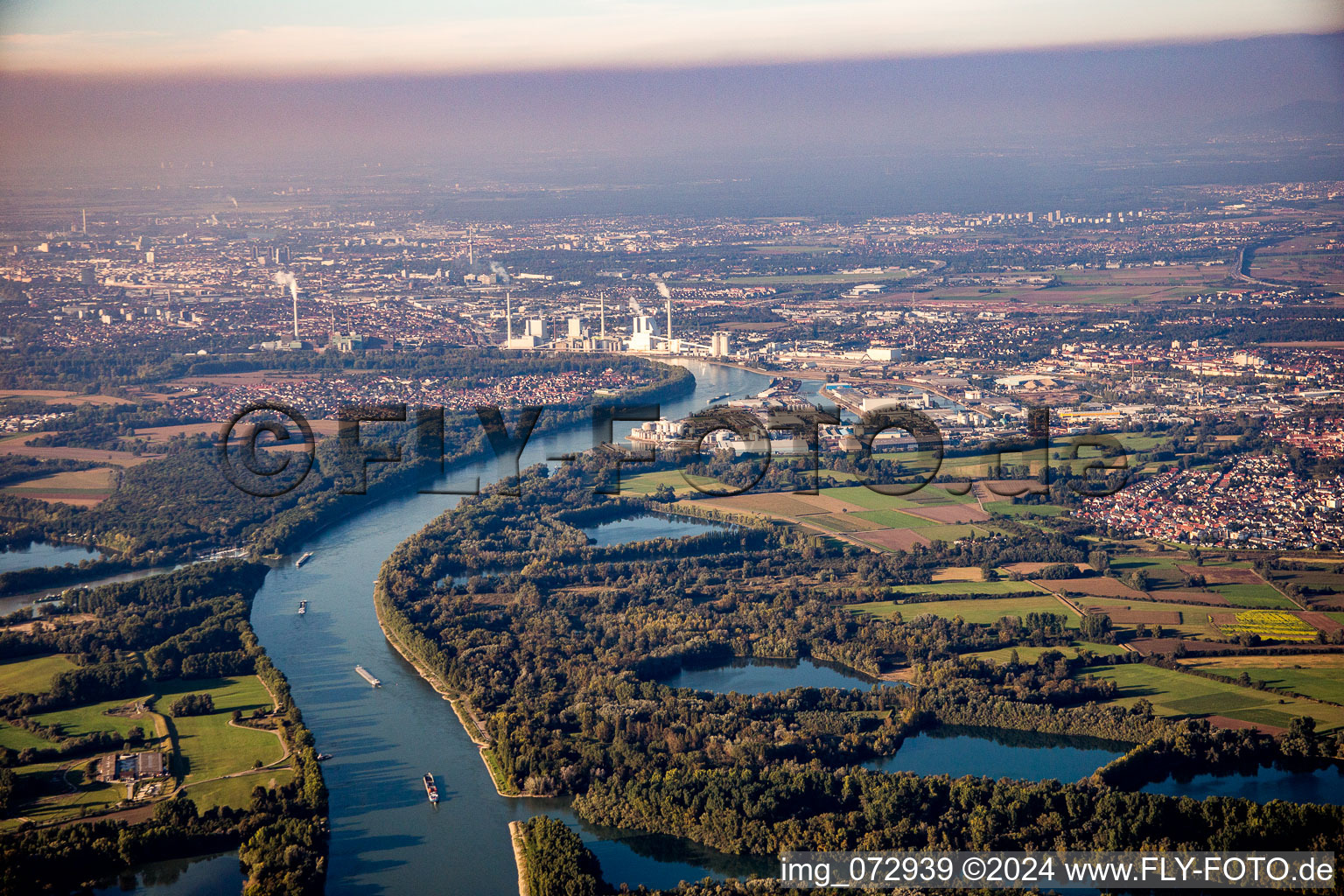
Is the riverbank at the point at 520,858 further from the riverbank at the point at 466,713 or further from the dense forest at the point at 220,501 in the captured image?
the dense forest at the point at 220,501

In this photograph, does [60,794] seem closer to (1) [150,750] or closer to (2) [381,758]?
(1) [150,750]

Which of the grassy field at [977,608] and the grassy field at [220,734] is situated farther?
the grassy field at [977,608]

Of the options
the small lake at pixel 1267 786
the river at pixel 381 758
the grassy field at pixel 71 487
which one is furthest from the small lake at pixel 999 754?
the grassy field at pixel 71 487

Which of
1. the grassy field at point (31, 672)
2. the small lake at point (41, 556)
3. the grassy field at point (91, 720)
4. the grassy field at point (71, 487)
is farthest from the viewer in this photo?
the grassy field at point (71, 487)

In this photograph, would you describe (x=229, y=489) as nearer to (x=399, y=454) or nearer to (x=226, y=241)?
(x=399, y=454)

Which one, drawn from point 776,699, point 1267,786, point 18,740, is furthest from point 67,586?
point 1267,786

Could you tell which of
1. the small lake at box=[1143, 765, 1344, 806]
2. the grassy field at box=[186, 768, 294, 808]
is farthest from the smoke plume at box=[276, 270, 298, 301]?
the small lake at box=[1143, 765, 1344, 806]

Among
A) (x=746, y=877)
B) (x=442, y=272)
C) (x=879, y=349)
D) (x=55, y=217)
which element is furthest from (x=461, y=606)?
(x=55, y=217)

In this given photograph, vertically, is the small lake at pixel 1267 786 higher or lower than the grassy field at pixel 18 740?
lower
